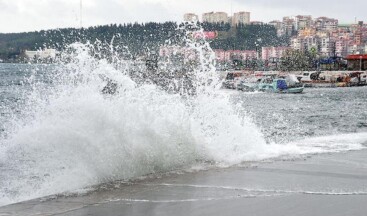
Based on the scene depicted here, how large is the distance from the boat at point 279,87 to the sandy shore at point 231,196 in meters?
65.8

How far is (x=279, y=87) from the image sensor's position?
7962cm

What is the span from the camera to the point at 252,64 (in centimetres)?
18125

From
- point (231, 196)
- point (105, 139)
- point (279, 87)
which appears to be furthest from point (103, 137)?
point (279, 87)

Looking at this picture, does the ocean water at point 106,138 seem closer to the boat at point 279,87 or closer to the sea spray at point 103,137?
the sea spray at point 103,137

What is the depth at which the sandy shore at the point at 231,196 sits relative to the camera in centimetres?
881

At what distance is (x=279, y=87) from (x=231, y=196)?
7109 cm

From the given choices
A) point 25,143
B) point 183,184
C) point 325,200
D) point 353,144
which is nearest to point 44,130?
point 25,143

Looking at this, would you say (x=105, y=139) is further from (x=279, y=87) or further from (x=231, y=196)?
(x=279, y=87)

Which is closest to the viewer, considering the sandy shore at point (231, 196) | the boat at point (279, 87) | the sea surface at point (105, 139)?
the sandy shore at point (231, 196)

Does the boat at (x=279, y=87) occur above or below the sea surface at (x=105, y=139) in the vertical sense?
below

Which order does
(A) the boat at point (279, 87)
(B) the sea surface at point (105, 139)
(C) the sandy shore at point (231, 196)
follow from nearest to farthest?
(C) the sandy shore at point (231, 196) → (B) the sea surface at point (105, 139) → (A) the boat at point (279, 87)

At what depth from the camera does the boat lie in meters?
77.5

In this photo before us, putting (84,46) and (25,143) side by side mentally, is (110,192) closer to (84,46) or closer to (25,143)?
(25,143)

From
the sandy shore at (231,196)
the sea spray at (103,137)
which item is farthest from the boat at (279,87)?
the sandy shore at (231,196)
